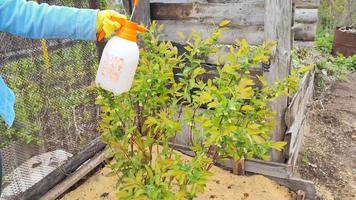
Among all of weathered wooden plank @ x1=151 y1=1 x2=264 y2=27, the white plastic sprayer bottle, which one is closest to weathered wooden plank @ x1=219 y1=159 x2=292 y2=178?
weathered wooden plank @ x1=151 y1=1 x2=264 y2=27

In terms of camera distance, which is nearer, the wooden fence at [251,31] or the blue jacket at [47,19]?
the blue jacket at [47,19]

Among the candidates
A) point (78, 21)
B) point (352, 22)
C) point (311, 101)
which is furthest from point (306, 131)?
point (352, 22)

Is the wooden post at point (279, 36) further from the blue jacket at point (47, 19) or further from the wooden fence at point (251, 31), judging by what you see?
the blue jacket at point (47, 19)

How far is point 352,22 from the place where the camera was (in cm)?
977

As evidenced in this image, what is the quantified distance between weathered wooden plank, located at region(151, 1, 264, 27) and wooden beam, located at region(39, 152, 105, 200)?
124cm

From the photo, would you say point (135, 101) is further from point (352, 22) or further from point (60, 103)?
point (352, 22)

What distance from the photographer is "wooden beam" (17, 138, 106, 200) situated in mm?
2496

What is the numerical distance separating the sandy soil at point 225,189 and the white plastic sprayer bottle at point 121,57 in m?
1.25

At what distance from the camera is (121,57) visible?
5.21ft

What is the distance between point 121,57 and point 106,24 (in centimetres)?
15

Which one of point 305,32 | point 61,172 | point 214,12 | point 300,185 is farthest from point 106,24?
point 305,32

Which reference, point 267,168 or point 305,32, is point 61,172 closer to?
point 267,168

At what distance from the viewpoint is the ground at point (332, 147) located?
3424 millimetres

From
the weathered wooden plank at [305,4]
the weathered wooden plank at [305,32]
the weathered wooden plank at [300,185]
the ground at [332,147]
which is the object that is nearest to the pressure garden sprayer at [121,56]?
the weathered wooden plank at [300,185]
